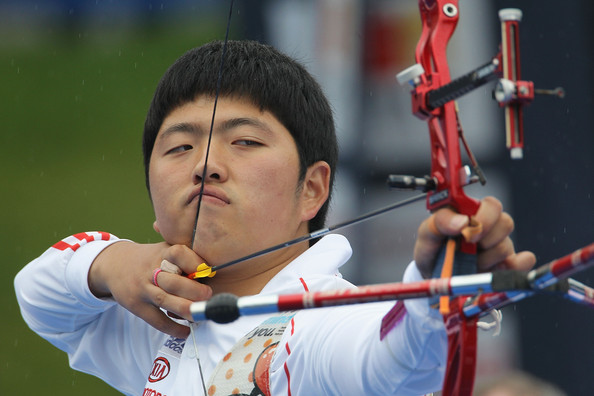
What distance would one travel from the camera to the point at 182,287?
1822 mm

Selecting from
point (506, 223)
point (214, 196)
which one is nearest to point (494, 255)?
point (506, 223)

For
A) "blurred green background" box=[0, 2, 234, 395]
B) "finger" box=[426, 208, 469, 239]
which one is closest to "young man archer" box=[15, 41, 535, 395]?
"finger" box=[426, 208, 469, 239]

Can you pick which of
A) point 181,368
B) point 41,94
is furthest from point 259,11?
point 41,94

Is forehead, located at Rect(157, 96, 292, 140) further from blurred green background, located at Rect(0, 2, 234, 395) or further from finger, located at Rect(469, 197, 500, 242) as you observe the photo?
blurred green background, located at Rect(0, 2, 234, 395)

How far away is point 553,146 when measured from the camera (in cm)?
317

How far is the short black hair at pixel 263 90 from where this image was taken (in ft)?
6.52

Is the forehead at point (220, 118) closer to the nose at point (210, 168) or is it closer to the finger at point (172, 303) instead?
the nose at point (210, 168)

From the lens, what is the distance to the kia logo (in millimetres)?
1857

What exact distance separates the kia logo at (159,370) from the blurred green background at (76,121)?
10.9 feet

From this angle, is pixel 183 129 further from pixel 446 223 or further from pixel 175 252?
pixel 446 223

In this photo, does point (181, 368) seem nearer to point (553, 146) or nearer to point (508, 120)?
point (508, 120)

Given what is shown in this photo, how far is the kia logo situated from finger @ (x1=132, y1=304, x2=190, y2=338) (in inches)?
2.2

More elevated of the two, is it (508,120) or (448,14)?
(448,14)

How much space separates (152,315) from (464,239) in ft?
2.68
